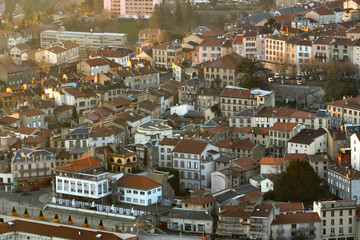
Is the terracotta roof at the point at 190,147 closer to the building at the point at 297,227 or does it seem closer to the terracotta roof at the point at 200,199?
the terracotta roof at the point at 200,199

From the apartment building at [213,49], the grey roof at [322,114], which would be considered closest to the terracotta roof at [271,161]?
the grey roof at [322,114]

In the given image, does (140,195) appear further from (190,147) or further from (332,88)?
(332,88)

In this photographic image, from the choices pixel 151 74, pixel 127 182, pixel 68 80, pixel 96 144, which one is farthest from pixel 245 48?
pixel 127 182

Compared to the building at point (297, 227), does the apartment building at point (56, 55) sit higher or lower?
higher

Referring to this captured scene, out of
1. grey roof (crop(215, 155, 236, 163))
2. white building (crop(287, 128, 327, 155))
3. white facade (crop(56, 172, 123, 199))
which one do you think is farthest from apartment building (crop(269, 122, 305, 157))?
white facade (crop(56, 172, 123, 199))

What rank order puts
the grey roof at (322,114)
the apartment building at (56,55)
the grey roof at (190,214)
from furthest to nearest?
1. the apartment building at (56,55)
2. the grey roof at (322,114)
3. the grey roof at (190,214)

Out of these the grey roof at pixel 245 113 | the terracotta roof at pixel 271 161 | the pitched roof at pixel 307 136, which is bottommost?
the terracotta roof at pixel 271 161

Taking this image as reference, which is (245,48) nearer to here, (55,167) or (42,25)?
(55,167)

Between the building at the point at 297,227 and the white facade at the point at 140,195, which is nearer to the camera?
the building at the point at 297,227
